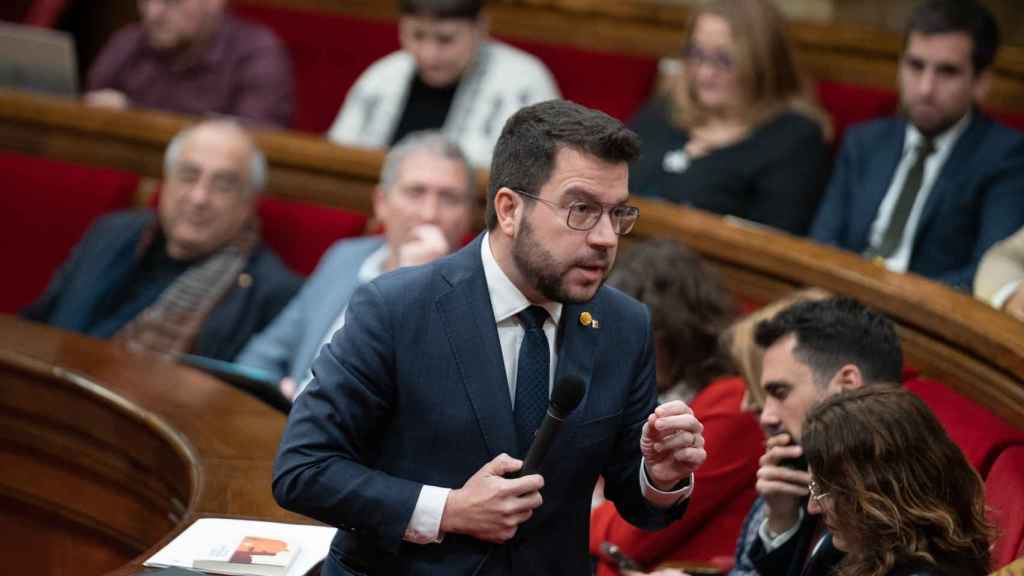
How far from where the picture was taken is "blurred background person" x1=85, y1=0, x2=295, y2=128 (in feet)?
12.7

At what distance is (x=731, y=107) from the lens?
3291mm

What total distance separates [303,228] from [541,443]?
201 cm

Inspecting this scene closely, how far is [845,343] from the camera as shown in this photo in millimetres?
1968

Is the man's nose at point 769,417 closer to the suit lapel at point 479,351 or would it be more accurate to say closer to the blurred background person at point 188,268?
the suit lapel at point 479,351

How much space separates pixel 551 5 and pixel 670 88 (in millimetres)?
787

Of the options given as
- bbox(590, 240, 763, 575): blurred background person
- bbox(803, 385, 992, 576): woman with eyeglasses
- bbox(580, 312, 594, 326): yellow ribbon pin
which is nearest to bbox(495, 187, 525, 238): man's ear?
bbox(580, 312, 594, 326): yellow ribbon pin

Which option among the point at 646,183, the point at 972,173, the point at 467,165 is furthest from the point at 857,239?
the point at 467,165

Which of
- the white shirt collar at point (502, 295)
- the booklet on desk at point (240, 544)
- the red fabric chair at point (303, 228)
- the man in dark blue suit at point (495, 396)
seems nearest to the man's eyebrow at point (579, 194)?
the man in dark blue suit at point (495, 396)

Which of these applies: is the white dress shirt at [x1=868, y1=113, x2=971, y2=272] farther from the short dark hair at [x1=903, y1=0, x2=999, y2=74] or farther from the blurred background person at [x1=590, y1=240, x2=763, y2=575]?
the blurred background person at [x1=590, y1=240, x2=763, y2=575]

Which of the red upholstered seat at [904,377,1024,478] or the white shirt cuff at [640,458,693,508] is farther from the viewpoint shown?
the red upholstered seat at [904,377,1024,478]

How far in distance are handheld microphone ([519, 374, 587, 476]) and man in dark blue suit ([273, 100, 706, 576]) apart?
0.06 feet

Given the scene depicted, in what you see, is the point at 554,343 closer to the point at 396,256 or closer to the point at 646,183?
the point at 396,256

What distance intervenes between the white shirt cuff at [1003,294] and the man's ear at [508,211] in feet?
3.51

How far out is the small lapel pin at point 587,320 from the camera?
5.37 ft
